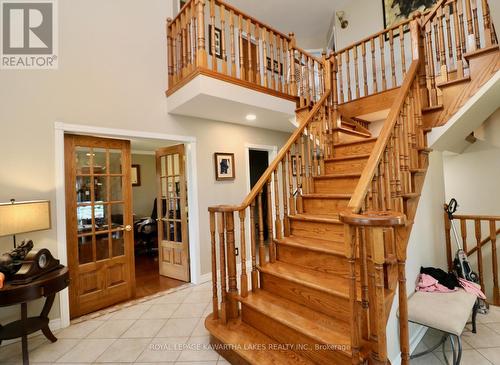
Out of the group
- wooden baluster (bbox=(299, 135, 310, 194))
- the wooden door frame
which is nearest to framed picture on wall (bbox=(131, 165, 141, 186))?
the wooden door frame

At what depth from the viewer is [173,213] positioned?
12.0ft

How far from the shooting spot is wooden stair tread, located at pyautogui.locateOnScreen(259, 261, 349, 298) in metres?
1.74

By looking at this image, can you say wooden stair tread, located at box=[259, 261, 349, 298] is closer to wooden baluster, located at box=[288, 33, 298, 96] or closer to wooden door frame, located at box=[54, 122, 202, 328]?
wooden door frame, located at box=[54, 122, 202, 328]

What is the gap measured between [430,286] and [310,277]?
1072mm

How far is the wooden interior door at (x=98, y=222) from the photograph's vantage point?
2631mm

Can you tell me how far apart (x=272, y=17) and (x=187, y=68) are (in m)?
→ 3.32

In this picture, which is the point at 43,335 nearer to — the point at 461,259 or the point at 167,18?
the point at 167,18

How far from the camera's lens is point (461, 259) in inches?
107

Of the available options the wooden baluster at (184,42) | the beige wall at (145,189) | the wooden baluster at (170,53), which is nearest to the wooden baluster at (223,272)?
the wooden baluster at (184,42)

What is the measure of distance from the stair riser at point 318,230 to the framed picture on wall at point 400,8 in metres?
4.08

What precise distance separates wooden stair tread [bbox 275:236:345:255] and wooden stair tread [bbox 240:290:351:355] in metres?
0.45

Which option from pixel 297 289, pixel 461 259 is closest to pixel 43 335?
pixel 297 289

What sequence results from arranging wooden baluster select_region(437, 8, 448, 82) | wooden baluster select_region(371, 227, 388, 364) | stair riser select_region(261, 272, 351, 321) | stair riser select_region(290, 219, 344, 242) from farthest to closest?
wooden baluster select_region(437, 8, 448, 82) < stair riser select_region(290, 219, 344, 242) < stair riser select_region(261, 272, 351, 321) < wooden baluster select_region(371, 227, 388, 364)

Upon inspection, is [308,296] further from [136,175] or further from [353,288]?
[136,175]
